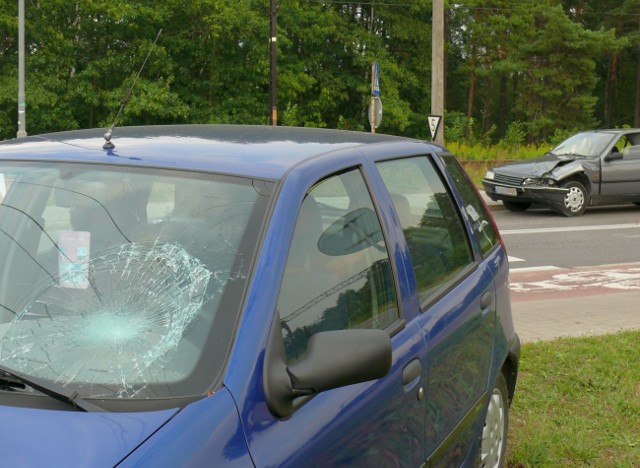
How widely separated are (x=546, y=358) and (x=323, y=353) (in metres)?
3.85

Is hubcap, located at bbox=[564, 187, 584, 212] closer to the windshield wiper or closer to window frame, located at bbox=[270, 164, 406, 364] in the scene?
window frame, located at bbox=[270, 164, 406, 364]

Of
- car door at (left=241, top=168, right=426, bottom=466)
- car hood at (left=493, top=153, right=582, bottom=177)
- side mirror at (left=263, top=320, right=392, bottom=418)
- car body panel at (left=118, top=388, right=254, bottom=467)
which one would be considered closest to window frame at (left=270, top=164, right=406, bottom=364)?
car door at (left=241, top=168, right=426, bottom=466)

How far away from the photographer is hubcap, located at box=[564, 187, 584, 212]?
625 inches

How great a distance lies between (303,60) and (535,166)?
27849 millimetres

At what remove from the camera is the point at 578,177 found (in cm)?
1614

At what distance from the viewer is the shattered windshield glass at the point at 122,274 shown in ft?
6.55

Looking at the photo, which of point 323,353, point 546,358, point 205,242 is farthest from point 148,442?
point 546,358

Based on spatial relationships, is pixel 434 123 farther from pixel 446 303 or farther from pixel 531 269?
pixel 446 303

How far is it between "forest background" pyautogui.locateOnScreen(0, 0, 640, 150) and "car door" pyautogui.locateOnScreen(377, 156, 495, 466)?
2466 centimetres

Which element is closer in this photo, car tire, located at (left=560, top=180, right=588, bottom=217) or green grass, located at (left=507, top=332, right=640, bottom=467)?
green grass, located at (left=507, top=332, right=640, bottom=467)

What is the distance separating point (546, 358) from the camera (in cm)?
549

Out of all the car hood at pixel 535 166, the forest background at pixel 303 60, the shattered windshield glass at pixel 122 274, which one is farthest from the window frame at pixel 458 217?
Answer: the forest background at pixel 303 60

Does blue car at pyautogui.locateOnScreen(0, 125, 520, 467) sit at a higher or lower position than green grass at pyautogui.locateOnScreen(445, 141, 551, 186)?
higher

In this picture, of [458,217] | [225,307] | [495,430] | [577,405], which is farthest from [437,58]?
[225,307]
